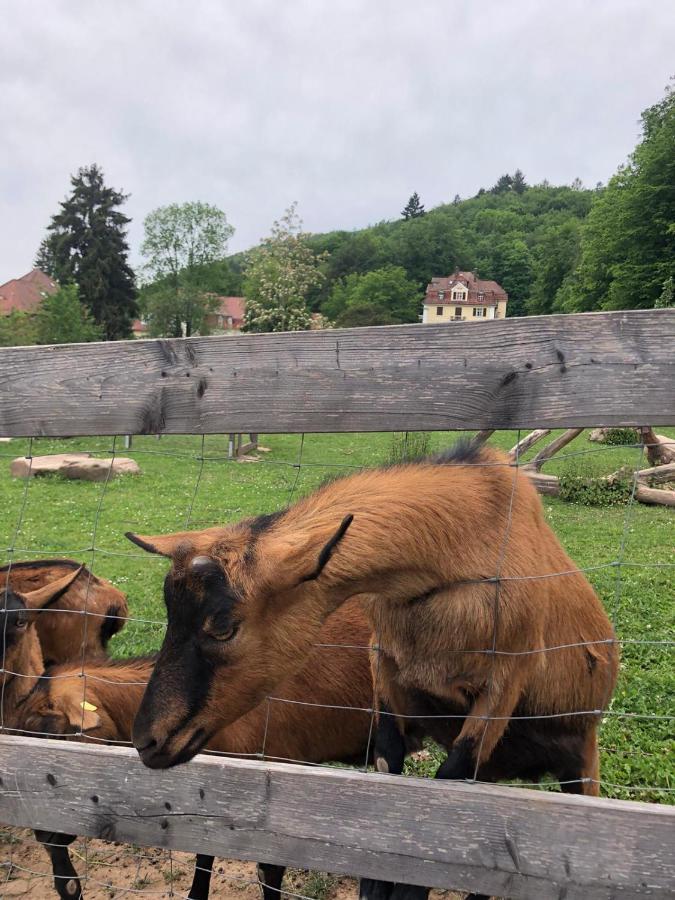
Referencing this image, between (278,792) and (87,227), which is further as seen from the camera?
(87,227)

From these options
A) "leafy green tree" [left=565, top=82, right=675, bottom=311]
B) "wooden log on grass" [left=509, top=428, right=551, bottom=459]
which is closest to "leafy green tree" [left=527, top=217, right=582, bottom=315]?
"leafy green tree" [left=565, top=82, right=675, bottom=311]

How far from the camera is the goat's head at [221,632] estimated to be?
1.97 m

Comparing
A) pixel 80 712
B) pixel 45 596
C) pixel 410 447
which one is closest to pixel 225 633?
pixel 80 712

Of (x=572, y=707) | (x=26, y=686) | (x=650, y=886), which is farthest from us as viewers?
(x=26, y=686)

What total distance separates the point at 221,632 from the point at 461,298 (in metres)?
81.6

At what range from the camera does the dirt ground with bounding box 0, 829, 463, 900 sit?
3.31 m

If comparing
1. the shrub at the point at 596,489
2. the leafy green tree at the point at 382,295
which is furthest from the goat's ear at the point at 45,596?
the leafy green tree at the point at 382,295

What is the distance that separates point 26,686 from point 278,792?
72.5 inches

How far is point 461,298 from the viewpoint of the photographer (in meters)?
80.0

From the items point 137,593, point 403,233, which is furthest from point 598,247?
point 403,233

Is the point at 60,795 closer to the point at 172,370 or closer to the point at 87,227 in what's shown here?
the point at 172,370

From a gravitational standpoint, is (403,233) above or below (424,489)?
above

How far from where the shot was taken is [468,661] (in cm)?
219

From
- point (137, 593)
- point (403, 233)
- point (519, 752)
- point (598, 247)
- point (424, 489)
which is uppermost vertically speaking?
point (403, 233)
